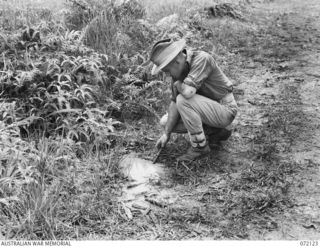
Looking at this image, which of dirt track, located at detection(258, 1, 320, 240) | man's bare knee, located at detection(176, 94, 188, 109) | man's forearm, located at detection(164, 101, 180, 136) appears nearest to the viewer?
dirt track, located at detection(258, 1, 320, 240)

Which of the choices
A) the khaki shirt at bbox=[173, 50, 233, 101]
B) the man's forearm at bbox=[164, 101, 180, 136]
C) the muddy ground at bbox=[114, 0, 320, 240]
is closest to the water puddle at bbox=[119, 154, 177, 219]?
the muddy ground at bbox=[114, 0, 320, 240]

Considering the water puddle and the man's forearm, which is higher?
the man's forearm

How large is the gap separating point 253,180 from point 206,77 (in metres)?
1.01

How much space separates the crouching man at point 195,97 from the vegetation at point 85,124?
34 centimetres

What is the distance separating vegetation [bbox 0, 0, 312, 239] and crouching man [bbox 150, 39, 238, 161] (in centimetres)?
34

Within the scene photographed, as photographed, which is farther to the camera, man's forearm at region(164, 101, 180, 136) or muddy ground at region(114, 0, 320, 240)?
man's forearm at region(164, 101, 180, 136)

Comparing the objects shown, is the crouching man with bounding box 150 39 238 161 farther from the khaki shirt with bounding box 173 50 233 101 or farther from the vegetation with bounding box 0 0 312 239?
the vegetation with bounding box 0 0 312 239

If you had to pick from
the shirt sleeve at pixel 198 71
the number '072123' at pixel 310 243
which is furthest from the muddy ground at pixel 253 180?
the shirt sleeve at pixel 198 71

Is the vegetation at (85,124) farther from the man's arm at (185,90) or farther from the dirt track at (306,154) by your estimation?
the man's arm at (185,90)

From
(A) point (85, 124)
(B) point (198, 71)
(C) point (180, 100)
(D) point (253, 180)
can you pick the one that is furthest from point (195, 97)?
(A) point (85, 124)

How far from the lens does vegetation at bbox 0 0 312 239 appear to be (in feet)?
10.5

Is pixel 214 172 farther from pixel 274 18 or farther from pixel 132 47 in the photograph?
pixel 274 18

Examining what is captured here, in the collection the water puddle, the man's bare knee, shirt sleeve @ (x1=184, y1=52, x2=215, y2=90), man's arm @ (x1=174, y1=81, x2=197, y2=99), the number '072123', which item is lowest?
the water puddle

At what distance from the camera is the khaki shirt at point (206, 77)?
3.73 metres
